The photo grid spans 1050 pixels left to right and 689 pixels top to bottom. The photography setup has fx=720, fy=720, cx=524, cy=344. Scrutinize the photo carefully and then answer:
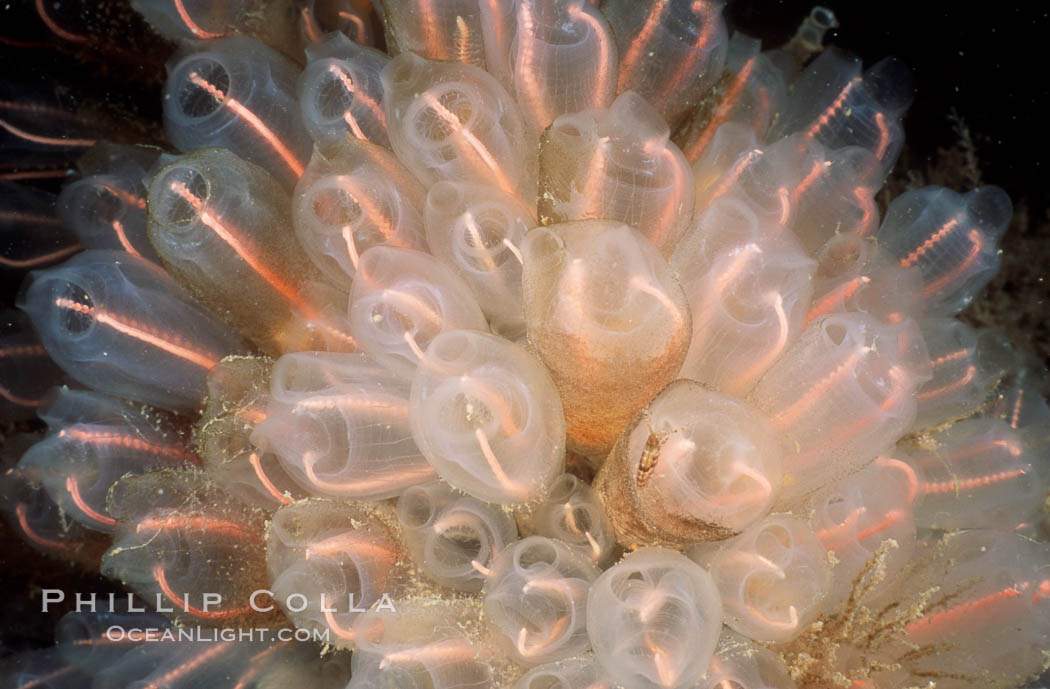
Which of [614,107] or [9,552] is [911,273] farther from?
[9,552]

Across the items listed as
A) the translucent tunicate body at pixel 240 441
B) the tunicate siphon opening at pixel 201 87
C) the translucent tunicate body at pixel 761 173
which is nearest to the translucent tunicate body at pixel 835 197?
the translucent tunicate body at pixel 761 173

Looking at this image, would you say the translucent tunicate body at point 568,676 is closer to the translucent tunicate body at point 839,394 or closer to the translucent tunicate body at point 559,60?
the translucent tunicate body at point 839,394

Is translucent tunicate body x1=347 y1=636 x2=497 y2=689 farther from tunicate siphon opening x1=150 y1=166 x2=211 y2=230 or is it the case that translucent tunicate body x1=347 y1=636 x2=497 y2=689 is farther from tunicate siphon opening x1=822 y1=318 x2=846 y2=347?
tunicate siphon opening x1=150 y1=166 x2=211 y2=230

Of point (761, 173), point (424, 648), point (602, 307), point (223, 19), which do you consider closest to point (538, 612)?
point (424, 648)

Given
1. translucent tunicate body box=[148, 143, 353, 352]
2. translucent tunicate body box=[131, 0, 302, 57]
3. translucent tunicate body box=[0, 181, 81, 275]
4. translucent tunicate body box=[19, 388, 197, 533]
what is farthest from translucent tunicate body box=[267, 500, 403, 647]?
translucent tunicate body box=[0, 181, 81, 275]

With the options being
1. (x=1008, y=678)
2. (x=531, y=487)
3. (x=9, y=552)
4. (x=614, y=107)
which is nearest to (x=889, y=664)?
(x=1008, y=678)
